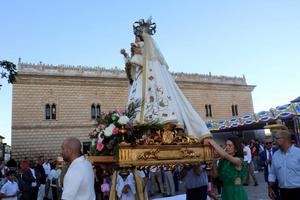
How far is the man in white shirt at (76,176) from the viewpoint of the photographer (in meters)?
2.57

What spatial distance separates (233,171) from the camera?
346 centimetres

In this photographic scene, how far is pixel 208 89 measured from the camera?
3406 cm

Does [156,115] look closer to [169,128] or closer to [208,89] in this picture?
[169,128]

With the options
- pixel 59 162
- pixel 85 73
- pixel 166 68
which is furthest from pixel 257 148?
pixel 85 73

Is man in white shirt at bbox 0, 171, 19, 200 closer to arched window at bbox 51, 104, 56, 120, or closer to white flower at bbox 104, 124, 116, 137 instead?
white flower at bbox 104, 124, 116, 137

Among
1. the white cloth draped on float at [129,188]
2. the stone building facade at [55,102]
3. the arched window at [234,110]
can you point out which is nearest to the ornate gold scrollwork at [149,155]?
the white cloth draped on float at [129,188]

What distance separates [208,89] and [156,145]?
31.8 m

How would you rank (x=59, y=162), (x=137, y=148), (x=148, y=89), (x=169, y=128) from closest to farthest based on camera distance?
(x=137, y=148)
(x=169, y=128)
(x=148, y=89)
(x=59, y=162)

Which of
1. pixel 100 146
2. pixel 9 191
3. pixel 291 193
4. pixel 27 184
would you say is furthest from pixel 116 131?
pixel 27 184

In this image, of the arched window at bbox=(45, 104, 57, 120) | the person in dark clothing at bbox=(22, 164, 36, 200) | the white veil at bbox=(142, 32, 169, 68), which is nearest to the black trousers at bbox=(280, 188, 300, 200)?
the white veil at bbox=(142, 32, 169, 68)

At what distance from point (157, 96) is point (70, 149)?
122 cm

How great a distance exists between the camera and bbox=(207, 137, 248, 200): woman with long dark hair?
3396mm

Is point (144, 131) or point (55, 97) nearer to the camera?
point (144, 131)

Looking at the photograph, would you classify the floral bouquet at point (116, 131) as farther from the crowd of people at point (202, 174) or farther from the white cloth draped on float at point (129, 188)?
the white cloth draped on float at point (129, 188)
